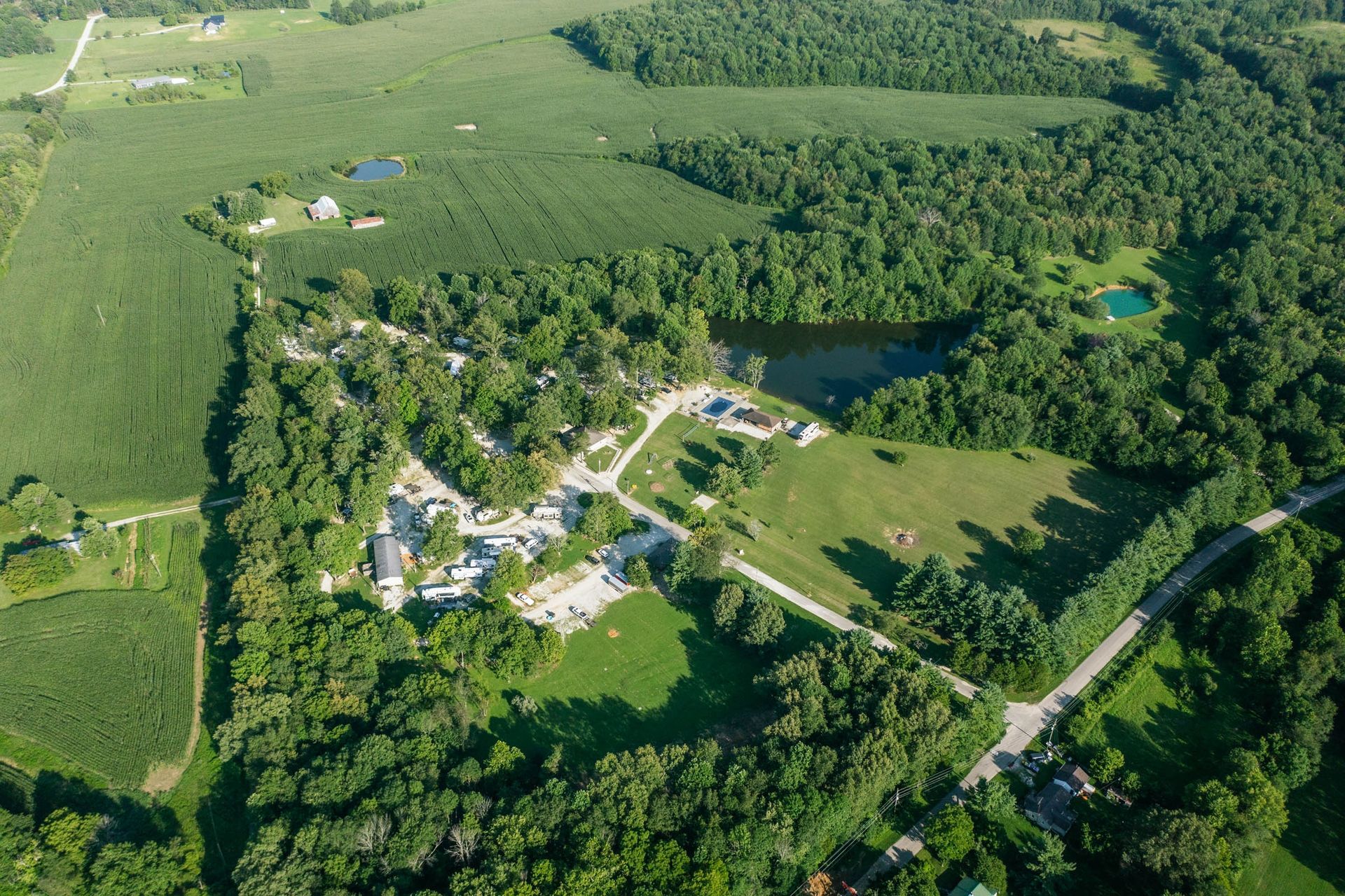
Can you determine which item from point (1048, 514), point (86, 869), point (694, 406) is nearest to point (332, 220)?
point (694, 406)

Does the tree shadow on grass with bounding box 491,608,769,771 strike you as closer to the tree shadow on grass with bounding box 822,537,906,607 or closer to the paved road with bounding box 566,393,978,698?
the paved road with bounding box 566,393,978,698

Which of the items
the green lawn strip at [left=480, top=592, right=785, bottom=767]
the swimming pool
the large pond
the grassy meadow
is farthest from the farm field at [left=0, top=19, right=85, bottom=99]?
the green lawn strip at [left=480, top=592, right=785, bottom=767]

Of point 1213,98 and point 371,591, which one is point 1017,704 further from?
point 1213,98

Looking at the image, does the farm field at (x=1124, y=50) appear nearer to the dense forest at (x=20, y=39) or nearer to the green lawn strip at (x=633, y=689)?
the green lawn strip at (x=633, y=689)

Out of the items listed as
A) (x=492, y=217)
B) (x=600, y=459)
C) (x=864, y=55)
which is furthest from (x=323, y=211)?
(x=864, y=55)

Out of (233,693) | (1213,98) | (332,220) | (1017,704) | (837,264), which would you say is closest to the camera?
(233,693)

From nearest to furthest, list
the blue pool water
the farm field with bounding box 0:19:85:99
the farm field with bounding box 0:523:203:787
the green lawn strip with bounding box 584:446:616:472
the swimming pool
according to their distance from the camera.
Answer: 1. the farm field with bounding box 0:523:203:787
2. the green lawn strip with bounding box 584:446:616:472
3. the swimming pool
4. the blue pool water
5. the farm field with bounding box 0:19:85:99
